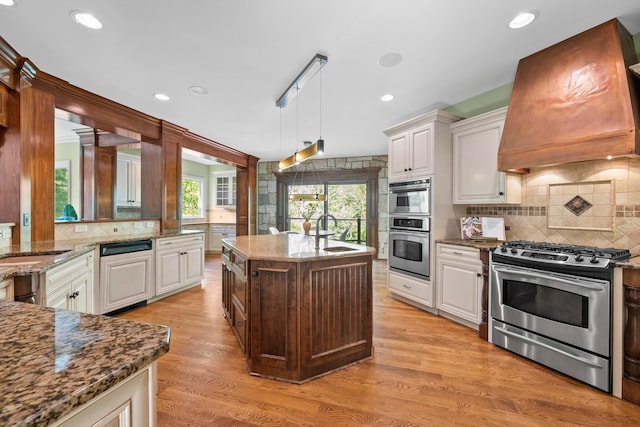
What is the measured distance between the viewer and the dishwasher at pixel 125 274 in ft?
10.5

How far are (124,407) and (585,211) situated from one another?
3.46 m

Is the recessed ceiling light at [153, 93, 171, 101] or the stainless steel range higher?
the recessed ceiling light at [153, 93, 171, 101]

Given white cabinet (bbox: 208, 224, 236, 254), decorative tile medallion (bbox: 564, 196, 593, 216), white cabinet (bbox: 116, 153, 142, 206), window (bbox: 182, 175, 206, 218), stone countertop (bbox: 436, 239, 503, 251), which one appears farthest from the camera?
white cabinet (bbox: 208, 224, 236, 254)

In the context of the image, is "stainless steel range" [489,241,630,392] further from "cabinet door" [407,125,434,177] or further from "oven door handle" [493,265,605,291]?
"cabinet door" [407,125,434,177]

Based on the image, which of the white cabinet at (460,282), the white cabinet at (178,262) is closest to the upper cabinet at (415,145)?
the white cabinet at (460,282)

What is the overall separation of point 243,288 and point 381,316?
1.74m

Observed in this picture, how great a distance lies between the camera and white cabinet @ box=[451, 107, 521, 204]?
3018 millimetres

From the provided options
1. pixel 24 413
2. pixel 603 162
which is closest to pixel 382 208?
pixel 603 162

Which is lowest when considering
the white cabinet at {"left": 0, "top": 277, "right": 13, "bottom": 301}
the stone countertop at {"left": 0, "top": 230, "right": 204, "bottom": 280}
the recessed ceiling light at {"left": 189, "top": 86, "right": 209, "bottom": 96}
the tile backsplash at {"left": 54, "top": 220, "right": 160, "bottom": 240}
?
the white cabinet at {"left": 0, "top": 277, "right": 13, "bottom": 301}

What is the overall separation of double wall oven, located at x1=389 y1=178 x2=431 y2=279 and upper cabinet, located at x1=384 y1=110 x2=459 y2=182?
0.14 meters

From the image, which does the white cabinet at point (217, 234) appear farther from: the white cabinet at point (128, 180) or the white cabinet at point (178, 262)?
the white cabinet at point (178, 262)

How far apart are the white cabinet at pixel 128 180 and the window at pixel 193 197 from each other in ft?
4.88

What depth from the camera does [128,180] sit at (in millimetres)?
5805

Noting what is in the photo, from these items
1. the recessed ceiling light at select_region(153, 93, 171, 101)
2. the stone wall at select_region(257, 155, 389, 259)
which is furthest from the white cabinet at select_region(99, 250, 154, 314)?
the stone wall at select_region(257, 155, 389, 259)
